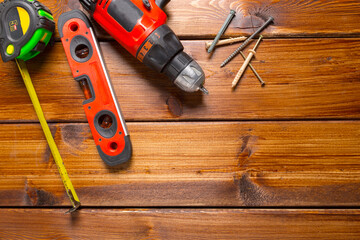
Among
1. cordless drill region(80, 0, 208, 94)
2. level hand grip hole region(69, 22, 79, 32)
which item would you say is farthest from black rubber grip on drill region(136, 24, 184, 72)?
level hand grip hole region(69, 22, 79, 32)

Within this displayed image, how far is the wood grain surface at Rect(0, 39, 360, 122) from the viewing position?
74 centimetres

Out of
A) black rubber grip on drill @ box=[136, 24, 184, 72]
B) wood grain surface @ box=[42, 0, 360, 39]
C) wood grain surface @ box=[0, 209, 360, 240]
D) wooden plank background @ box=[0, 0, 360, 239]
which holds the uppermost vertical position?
wood grain surface @ box=[42, 0, 360, 39]

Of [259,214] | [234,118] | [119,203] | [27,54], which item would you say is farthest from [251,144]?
[27,54]

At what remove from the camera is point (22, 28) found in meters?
0.70

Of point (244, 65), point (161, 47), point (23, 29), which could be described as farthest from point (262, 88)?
point (23, 29)

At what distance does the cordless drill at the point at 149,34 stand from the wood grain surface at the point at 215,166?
159mm

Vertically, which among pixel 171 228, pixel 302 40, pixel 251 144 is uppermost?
pixel 302 40

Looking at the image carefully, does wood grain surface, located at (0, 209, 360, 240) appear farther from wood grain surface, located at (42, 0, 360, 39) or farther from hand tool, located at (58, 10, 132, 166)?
wood grain surface, located at (42, 0, 360, 39)

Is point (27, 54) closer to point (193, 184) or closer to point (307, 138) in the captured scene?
point (193, 184)

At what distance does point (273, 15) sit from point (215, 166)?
1.48 feet

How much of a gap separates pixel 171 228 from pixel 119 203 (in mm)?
165

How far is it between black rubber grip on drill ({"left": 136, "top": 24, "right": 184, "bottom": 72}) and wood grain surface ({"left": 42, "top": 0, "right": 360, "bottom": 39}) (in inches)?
4.0

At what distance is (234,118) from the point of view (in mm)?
748

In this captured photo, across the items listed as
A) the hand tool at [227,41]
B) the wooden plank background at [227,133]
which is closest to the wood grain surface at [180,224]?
the wooden plank background at [227,133]
